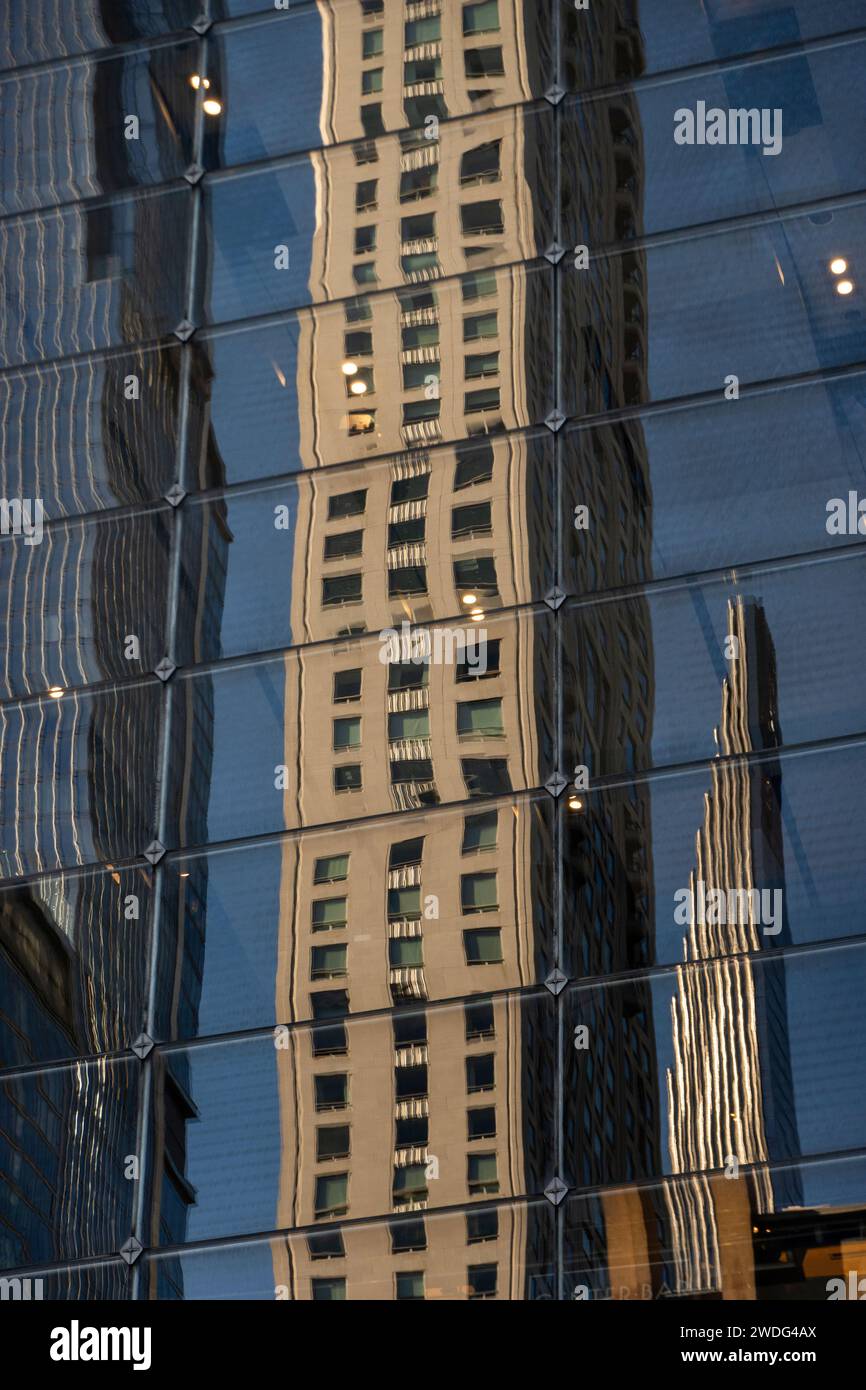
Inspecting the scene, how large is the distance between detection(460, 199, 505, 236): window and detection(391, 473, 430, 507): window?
1860mm

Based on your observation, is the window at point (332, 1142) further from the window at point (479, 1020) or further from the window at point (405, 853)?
the window at point (405, 853)

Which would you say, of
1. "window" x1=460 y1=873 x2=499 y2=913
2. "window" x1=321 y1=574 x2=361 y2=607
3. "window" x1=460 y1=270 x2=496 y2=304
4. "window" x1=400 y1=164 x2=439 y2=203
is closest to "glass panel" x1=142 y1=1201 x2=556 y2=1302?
"window" x1=460 y1=873 x2=499 y2=913

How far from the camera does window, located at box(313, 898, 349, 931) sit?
1493 centimetres

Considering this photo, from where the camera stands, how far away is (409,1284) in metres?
14.1

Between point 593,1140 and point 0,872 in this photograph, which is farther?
point 0,872

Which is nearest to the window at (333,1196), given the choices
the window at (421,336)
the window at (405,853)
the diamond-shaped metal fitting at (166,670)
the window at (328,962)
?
the window at (328,962)

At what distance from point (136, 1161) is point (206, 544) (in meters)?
4.29

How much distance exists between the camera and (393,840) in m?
15.0

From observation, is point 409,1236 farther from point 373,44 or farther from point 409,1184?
point 373,44

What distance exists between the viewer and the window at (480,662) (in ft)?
49.8

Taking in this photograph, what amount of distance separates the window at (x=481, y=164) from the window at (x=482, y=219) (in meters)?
0.19
